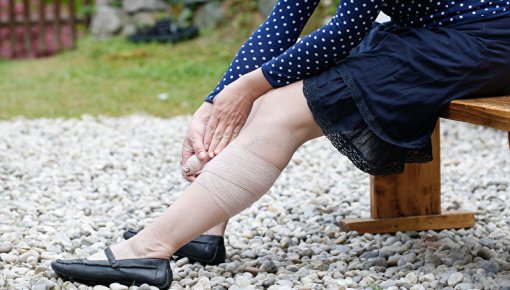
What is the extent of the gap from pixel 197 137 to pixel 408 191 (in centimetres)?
89

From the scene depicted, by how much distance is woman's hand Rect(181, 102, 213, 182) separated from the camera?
2057 mm

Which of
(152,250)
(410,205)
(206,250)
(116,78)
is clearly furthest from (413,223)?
(116,78)

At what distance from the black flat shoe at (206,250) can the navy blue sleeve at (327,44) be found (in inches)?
21.4

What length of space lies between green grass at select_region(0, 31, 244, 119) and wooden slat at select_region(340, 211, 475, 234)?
9.26 ft

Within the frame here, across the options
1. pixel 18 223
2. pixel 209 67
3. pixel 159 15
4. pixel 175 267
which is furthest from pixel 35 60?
pixel 175 267

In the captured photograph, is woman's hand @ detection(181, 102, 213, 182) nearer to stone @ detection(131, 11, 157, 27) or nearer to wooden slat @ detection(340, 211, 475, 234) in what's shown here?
wooden slat @ detection(340, 211, 475, 234)

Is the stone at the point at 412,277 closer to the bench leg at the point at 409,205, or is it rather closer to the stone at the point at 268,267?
the stone at the point at 268,267

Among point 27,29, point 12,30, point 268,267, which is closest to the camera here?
point 268,267

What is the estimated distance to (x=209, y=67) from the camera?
701cm

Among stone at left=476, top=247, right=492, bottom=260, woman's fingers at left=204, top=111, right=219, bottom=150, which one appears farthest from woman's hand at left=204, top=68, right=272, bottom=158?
stone at left=476, top=247, right=492, bottom=260

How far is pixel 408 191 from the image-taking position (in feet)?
8.63

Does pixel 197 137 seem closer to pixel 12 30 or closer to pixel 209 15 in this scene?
pixel 209 15

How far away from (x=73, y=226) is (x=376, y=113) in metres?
1.31

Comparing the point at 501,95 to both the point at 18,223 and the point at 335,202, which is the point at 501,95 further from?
the point at 18,223
